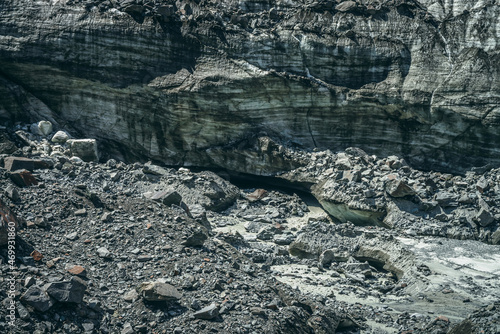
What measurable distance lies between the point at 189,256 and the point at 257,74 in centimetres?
847

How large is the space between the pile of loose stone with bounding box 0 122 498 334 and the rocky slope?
1559 millimetres

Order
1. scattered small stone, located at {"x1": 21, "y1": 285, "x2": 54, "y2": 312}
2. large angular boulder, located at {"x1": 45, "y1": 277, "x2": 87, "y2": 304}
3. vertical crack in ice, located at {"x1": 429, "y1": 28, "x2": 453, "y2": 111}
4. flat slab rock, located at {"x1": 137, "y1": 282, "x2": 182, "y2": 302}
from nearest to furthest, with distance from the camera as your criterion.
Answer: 1. scattered small stone, located at {"x1": 21, "y1": 285, "x2": 54, "y2": 312}
2. large angular boulder, located at {"x1": 45, "y1": 277, "x2": 87, "y2": 304}
3. flat slab rock, located at {"x1": 137, "y1": 282, "x2": 182, "y2": 302}
4. vertical crack in ice, located at {"x1": 429, "y1": 28, "x2": 453, "y2": 111}

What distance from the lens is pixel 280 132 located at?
1792 cm

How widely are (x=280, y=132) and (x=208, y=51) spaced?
3261 millimetres

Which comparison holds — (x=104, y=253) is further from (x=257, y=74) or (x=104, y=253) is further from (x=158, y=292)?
(x=257, y=74)

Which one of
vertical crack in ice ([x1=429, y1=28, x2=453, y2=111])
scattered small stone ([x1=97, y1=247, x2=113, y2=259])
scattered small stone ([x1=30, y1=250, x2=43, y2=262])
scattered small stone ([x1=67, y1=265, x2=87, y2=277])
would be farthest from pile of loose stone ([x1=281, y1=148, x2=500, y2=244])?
scattered small stone ([x1=30, y1=250, x2=43, y2=262])

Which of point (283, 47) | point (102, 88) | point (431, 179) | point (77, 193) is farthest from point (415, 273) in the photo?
point (102, 88)

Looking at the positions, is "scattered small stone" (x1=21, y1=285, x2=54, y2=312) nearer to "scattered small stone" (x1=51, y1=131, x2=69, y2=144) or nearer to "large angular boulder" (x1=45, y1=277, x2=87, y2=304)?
"large angular boulder" (x1=45, y1=277, x2=87, y2=304)

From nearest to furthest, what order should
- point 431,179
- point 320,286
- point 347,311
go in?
point 347,311, point 320,286, point 431,179

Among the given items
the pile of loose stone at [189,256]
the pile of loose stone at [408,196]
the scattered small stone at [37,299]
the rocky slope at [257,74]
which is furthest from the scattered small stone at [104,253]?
the rocky slope at [257,74]

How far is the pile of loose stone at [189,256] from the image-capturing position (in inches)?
340

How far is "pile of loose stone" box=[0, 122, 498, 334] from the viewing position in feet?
28.3

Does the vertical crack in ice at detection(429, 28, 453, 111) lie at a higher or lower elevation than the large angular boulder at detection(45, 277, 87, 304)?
higher

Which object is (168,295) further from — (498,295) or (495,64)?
(495,64)
